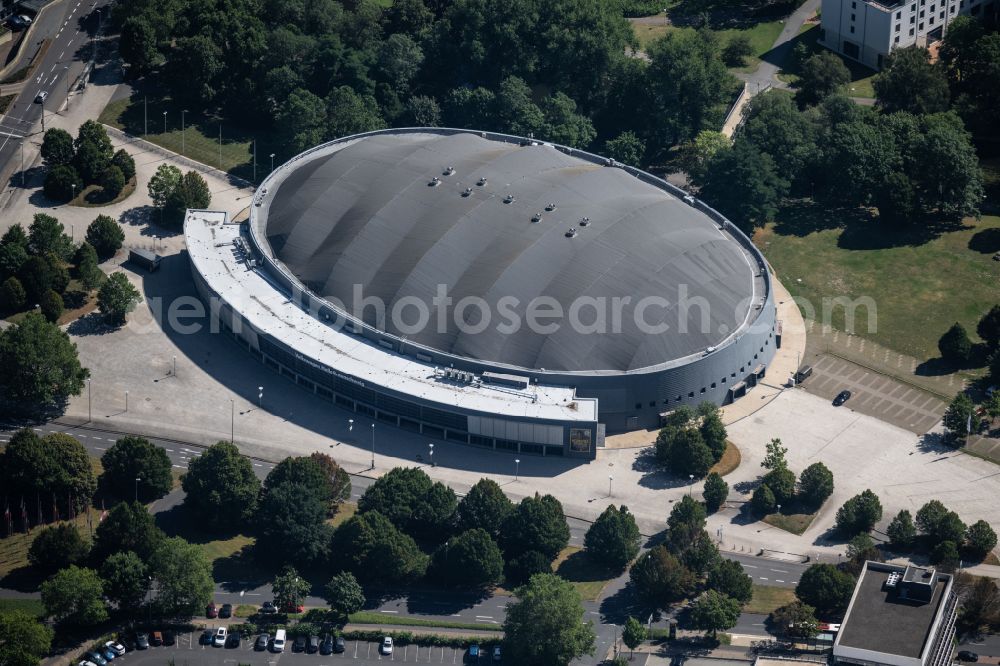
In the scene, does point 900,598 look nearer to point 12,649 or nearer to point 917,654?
point 917,654

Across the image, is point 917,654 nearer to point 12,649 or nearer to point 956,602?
point 956,602

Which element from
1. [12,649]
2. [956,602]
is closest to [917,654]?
[956,602]

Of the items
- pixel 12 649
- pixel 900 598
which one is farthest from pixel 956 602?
pixel 12 649

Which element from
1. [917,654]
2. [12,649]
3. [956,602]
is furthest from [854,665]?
[12,649]

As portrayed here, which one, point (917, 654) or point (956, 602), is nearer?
point (917, 654)

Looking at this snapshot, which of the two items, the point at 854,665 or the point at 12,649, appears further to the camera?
the point at 12,649

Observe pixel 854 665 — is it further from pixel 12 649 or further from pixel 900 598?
pixel 12 649
